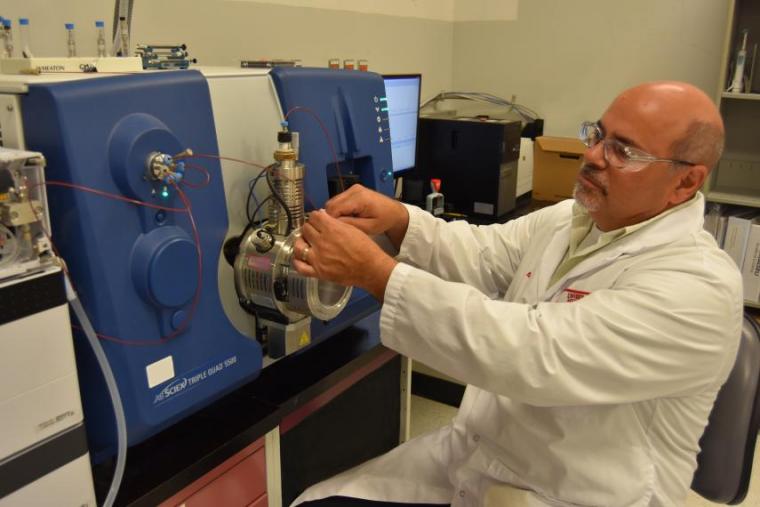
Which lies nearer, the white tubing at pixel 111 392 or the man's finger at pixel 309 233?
the white tubing at pixel 111 392

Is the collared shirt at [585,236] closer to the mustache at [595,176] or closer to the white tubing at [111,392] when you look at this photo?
the mustache at [595,176]

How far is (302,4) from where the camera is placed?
230 centimetres

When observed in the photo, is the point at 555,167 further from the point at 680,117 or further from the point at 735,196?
the point at 680,117

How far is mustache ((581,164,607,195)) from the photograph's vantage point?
1.23m

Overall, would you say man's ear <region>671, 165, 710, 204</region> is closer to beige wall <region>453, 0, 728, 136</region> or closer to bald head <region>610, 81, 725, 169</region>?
bald head <region>610, 81, 725, 169</region>

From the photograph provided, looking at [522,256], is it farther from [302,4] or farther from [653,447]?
[302,4]

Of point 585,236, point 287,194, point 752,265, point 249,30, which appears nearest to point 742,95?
point 752,265

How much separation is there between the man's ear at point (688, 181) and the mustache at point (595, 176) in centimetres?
13

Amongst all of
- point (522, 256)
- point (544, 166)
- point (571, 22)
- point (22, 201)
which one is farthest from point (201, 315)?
point (571, 22)

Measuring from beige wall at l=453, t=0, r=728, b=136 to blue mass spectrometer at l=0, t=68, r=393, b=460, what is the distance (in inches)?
93.7

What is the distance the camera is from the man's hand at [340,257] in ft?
3.55

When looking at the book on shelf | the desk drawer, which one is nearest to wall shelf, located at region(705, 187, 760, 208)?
the book on shelf

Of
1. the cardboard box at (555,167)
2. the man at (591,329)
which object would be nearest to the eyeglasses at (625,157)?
the man at (591,329)

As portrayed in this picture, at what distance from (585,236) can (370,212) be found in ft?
1.59
